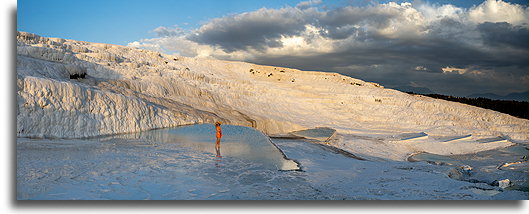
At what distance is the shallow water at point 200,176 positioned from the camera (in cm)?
515

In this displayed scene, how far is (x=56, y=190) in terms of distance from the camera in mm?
4906

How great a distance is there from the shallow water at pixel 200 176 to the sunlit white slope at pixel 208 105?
1591 millimetres

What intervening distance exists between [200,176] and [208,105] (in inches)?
465

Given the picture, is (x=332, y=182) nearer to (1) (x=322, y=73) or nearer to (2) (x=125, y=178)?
(2) (x=125, y=178)

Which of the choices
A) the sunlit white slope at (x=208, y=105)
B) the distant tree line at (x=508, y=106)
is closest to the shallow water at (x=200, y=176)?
the sunlit white slope at (x=208, y=105)

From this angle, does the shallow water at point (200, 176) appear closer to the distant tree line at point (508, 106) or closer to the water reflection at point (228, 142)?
the water reflection at point (228, 142)

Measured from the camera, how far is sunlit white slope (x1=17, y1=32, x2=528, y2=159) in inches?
391

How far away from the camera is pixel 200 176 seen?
6.00 m

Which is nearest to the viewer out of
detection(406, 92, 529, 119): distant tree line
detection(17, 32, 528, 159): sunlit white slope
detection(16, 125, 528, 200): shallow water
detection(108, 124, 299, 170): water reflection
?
detection(16, 125, 528, 200): shallow water

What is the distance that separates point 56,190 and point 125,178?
98 cm

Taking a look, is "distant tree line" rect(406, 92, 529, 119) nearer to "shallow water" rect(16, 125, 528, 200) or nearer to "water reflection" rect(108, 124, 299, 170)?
"water reflection" rect(108, 124, 299, 170)

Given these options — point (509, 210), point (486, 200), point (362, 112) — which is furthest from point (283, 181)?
point (362, 112)

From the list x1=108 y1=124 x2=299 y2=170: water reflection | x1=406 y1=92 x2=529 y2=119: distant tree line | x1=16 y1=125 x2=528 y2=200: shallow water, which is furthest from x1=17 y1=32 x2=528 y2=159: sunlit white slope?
x1=406 y1=92 x2=529 y2=119: distant tree line

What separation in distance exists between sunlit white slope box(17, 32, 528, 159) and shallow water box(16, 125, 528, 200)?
62.6 inches
